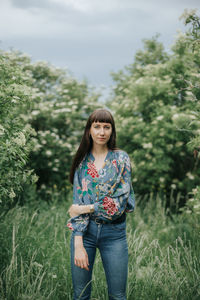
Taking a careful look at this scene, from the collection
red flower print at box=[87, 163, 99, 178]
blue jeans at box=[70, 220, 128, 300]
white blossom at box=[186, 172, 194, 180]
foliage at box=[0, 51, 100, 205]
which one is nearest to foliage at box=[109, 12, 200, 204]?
white blossom at box=[186, 172, 194, 180]

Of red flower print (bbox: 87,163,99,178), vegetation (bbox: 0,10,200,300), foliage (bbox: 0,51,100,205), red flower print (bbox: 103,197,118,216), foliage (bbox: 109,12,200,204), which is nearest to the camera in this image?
red flower print (bbox: 103,197,118,216)

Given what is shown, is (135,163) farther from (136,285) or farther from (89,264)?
(89,264)

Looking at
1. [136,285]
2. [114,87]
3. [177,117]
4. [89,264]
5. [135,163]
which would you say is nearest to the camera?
[89,264]

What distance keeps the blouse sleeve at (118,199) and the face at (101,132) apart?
0.18 m

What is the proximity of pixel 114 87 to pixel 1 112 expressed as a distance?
5.97 metres

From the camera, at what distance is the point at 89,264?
2225mm

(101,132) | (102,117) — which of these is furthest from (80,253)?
(102,117)

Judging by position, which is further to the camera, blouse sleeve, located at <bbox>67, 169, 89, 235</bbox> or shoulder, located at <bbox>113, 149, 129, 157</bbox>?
shoulder, located at <bbox>113, 149, 129, 157</bbox>

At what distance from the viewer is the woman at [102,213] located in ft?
6.87

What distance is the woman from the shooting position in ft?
6.87

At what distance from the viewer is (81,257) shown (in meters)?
2.09

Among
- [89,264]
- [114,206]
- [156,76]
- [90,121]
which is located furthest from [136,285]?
[156,76]

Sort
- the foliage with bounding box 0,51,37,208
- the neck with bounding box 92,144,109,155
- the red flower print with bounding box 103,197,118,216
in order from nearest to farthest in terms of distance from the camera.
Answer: the red flower print with bounding box 103,197,118,216, the neck with bounding box 92,144,109,155, the foliage with bounding box 0,51,37,208

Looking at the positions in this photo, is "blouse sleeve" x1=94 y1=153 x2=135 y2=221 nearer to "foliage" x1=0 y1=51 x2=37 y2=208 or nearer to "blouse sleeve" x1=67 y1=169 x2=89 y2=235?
"blouse sleeve" x1=67 y1=169 x2=89 y2=235
